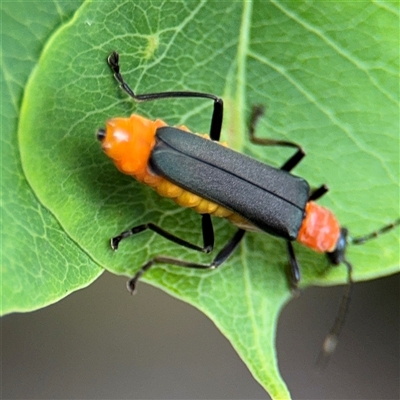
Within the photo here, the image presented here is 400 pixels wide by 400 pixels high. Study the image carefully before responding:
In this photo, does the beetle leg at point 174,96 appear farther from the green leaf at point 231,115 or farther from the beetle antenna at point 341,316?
the beetle antenna at point 341,316

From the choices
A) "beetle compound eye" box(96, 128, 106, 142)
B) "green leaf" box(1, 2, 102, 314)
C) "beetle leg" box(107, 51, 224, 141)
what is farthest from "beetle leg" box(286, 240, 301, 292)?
"beetle compound eye" box(96, 128, 106, 142)

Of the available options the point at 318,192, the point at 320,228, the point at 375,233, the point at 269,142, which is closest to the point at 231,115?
the point at 269,142

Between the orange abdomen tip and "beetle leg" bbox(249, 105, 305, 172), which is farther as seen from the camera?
the orange abdomen tip

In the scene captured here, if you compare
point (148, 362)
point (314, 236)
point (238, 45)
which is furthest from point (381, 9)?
point (148, 362)

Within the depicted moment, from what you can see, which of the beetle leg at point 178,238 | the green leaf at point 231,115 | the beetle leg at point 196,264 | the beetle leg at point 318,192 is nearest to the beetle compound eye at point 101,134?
the green leaf at point 231,115

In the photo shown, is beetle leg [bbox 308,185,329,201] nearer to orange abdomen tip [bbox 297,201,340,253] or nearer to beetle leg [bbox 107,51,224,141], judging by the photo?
orange abdomen tip [bbox 297,201,340,253]

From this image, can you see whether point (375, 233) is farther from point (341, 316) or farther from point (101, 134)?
point (101, 134)

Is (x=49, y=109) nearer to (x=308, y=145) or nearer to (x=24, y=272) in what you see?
(x=24, y=272)
